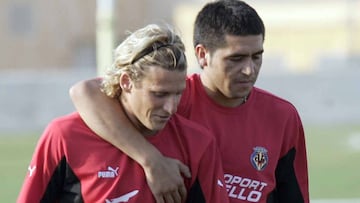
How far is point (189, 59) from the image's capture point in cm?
3216

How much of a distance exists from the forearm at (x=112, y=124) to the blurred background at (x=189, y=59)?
22.9ft

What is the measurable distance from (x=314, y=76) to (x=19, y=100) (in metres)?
6.39

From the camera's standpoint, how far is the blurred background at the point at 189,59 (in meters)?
15.8

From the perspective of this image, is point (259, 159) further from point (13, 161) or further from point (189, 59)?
point (189, 59)

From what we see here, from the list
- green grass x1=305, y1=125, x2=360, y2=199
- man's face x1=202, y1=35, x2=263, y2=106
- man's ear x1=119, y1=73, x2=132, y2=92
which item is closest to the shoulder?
man's ear x1=119, y1=73, x2=132, y2=92

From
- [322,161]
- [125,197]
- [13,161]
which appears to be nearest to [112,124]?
[125,197]

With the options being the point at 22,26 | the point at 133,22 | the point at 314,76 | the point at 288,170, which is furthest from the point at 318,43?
the point at 288,170

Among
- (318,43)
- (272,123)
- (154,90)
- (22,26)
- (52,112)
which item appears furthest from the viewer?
(318,43)

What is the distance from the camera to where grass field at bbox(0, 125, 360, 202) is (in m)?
13.4

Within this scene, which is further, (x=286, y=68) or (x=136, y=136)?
(x=286, y=68)

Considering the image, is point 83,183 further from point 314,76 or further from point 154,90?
point 314,76

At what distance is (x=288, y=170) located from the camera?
200 inches

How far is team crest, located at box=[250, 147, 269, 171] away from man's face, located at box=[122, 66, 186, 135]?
74cm

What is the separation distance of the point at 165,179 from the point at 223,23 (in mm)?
921
